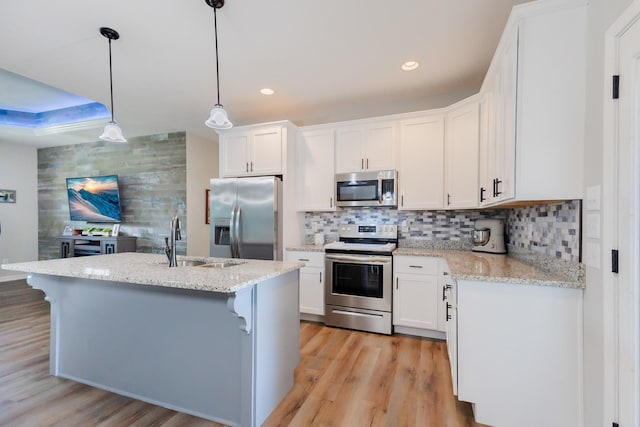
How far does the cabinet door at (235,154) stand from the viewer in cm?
370

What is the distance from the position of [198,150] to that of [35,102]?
2.47 meters

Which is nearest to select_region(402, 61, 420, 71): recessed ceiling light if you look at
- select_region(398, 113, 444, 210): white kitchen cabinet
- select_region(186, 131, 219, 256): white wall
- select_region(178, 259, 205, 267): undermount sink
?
select_region(398, 113, 444, 210): white kitchen cabinet

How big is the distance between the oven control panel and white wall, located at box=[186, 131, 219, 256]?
2.55m

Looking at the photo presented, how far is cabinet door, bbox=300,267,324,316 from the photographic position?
130 inches

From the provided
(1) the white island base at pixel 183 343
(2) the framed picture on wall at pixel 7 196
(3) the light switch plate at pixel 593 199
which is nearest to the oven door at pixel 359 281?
(1) the white island base at pixel 183 343

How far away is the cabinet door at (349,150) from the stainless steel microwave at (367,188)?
93mm

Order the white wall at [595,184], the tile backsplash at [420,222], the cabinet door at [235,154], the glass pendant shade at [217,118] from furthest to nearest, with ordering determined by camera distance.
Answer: the cabinet door at [235,154], the tile backsplash at [420,222], the glass pendant shade at [217,118], the white wall at [595,184]

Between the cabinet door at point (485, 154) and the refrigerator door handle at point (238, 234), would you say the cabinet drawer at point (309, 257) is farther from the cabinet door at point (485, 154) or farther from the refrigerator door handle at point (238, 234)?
the cabinet door at point (485, 154)

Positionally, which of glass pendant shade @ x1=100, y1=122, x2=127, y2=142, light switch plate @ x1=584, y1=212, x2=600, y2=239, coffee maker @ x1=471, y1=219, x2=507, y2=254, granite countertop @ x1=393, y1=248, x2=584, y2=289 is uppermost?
glass pendant shade @ x1=100, y1=122, x2=127, y2=142

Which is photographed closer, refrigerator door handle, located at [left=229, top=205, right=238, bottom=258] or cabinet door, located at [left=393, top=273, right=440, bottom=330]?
cabinet door, located at [left=393, top=273, right=440, bottom=330]

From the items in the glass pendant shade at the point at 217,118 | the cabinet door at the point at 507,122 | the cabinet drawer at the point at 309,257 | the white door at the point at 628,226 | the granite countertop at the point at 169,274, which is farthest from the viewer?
the cabinet drawer at the point at 309,257

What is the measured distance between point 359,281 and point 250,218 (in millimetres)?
1489

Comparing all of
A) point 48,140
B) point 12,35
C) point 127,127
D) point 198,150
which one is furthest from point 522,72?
point 48,140

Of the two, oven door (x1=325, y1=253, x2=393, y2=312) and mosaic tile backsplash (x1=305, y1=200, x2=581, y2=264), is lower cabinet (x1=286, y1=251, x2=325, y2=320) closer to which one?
oven door (x1=325, y1=253, x2=393, y2=312)
